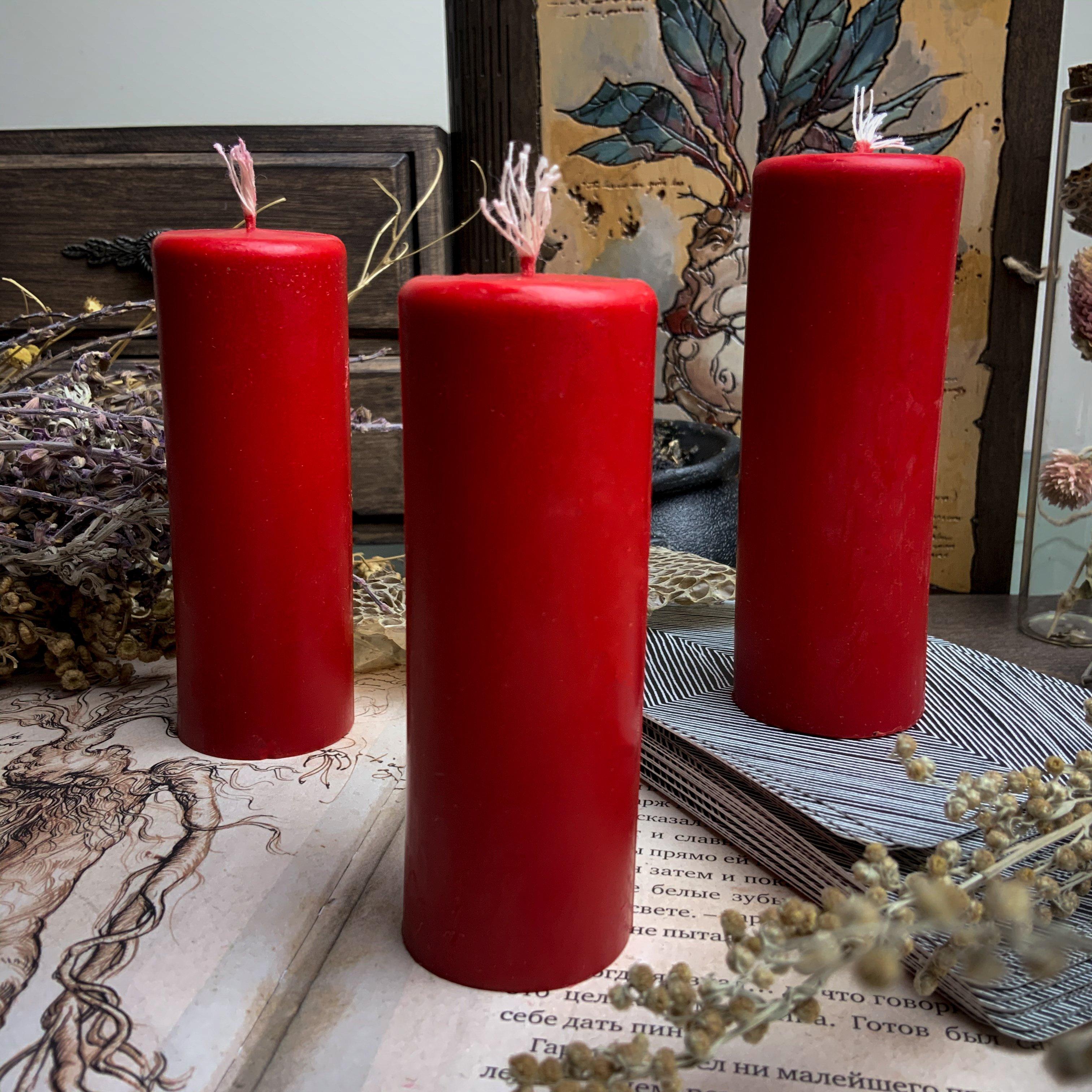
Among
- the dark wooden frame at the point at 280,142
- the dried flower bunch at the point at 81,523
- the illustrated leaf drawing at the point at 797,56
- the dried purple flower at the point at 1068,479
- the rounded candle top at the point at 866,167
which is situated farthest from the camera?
the dark wooden frame at the point at 280,142

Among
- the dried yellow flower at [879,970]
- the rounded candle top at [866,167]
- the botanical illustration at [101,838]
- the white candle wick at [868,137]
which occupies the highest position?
the white candle wick at [868,137]

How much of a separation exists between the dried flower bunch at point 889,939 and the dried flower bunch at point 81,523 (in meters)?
0.39

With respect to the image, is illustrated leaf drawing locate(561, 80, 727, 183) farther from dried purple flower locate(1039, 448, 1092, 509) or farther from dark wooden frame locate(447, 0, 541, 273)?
dried purple flower locate(1039, 448, 1092, 509)

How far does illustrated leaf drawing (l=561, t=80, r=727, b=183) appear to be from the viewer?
820 mm

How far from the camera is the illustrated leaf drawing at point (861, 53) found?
2.58 ft

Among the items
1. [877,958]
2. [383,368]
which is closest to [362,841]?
[877,958]

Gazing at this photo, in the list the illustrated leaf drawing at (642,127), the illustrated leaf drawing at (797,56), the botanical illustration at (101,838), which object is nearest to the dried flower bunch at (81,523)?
the botanical illustration at (101,838)

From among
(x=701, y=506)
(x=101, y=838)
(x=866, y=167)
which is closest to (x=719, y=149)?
(x=701, y=506)

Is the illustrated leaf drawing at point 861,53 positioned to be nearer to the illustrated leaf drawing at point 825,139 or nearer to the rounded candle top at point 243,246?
the illustrated leaf drawing at point 825,139

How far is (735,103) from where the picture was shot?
82 centimetres

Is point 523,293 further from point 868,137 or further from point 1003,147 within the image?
point 1003,147

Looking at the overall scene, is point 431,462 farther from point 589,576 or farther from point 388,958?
point 388,958

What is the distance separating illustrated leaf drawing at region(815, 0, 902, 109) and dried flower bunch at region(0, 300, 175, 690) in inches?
20.4

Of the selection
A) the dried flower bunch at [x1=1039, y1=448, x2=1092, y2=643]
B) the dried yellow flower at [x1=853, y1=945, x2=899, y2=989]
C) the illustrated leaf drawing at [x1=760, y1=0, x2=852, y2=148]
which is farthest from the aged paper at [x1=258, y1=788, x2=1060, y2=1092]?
the illustrated leaf drawing at [x1=760, y1=0, x2=852, y2=148]
